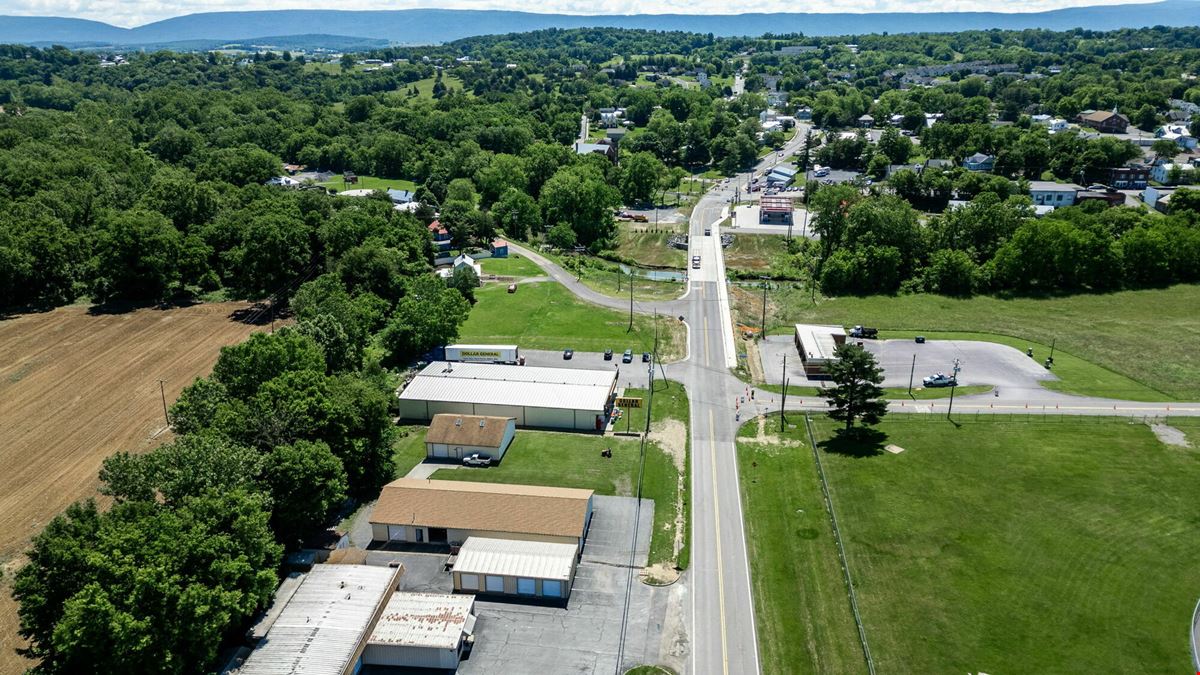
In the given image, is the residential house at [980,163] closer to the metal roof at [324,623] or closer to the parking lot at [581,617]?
the parking lot at [581,617]

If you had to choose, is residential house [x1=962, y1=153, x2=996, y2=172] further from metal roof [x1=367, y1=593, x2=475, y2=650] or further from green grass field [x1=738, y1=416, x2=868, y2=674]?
metal roof [x1=367, y1=593, x2=475, y2=650]

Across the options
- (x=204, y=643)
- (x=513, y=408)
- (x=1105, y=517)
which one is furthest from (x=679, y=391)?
(x=204, y=643)

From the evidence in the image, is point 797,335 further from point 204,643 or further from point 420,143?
point 420,143

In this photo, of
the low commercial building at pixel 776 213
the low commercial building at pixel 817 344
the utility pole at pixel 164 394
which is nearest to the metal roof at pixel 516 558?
the utility pole at pixel 164 394

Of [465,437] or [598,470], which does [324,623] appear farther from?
[598,470]

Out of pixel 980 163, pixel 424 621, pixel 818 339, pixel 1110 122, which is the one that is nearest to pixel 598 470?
pixel 424 621

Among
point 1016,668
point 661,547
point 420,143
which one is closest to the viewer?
point 1016,668
